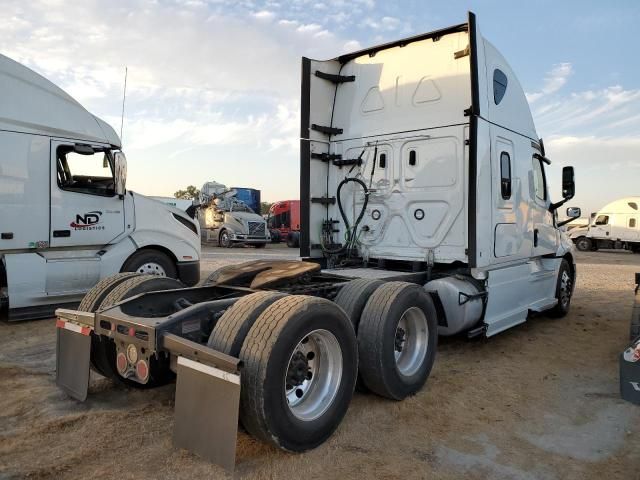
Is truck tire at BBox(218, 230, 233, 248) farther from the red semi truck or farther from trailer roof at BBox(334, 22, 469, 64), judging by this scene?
trailer roof at BBox(334, 22, 469, 64)

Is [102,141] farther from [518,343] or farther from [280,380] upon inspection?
[518,343]

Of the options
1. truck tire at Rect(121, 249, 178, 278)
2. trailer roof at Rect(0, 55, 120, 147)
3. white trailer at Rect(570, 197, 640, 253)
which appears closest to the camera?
trailer roof at Rect(0, 55, 120, 147)

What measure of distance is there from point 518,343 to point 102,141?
6.64m

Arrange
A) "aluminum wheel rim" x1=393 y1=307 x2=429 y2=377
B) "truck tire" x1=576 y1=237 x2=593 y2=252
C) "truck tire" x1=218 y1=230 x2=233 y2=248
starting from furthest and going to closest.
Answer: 1. "truck tire" x1=576 y1=237 x2=593 y2=252
2. "truck tire" x1=218 y1=230 x2=233 y2=248
3. "aluminum wheel rim" x1=393 y1=307 x2=429 y2=377

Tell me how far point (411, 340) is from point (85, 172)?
5641mm

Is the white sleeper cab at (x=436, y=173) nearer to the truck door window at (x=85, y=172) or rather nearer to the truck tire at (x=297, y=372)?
the truck tire at (x=297, y=372)

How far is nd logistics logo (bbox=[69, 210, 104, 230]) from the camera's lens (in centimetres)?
709

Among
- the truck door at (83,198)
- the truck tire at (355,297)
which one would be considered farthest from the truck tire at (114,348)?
the truck door at (83,198)

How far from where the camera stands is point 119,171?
734 centimetres

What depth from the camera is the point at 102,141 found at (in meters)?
7.44

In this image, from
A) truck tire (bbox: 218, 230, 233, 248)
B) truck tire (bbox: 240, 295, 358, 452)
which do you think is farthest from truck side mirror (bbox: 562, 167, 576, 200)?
truck tire (bbox: 218, 230, 233, 248)

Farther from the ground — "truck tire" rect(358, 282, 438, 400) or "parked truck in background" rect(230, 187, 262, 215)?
"parked truck in background" rect(230, 187, 262, 215)

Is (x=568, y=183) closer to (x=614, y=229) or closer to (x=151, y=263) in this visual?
(x=151, y=263)

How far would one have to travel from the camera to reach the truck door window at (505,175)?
5.99 m
